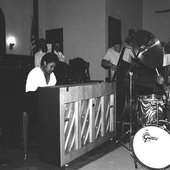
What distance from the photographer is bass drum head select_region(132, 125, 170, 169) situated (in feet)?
10.3

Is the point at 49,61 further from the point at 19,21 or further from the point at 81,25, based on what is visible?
the point at 19,21

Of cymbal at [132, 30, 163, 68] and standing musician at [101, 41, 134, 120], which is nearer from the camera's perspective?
cymbal at [132, 30, 163, 68]

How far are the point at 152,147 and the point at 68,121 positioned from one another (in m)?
1.06

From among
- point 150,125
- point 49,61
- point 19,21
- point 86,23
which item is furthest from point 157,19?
point 150,125

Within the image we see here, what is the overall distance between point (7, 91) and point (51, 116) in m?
2.50

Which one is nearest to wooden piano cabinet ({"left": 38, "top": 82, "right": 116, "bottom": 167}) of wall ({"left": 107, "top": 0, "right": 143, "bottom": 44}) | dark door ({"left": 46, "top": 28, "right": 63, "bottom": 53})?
wall ({"left": 107, "top": 0, "right": 143, "bottom": 44})

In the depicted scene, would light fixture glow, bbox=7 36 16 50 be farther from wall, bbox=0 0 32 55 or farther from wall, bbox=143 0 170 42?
wall, bbox=143 0 170 42

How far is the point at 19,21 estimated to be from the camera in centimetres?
798

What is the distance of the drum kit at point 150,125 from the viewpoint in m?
3.17

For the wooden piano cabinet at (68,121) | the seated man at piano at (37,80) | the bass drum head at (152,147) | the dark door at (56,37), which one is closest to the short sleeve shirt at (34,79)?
the seated man at piano at (37,80)

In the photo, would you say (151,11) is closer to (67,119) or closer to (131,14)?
(131,14)

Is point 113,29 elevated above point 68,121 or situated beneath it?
elevated above

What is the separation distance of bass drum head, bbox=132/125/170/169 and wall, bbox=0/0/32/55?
5467 mm

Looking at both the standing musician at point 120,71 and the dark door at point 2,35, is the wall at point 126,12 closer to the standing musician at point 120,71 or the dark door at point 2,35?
the standing musician at point 120,71
